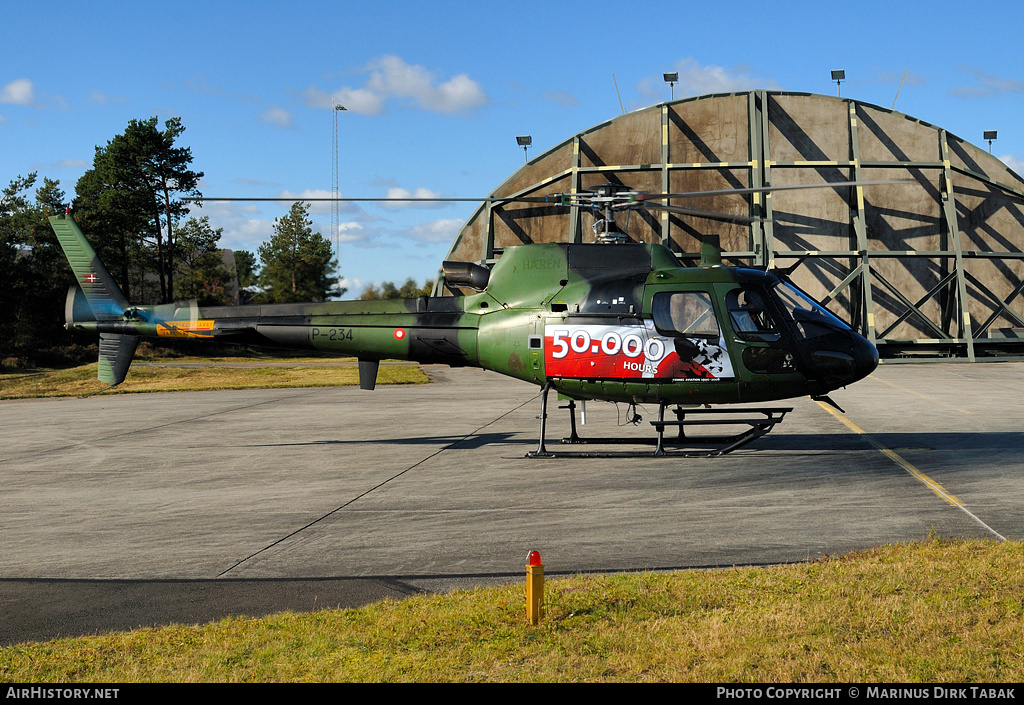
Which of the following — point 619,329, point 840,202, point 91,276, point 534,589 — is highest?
point 840,202

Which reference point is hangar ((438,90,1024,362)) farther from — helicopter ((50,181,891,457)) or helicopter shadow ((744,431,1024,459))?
helicopter ((50,181,891,457))

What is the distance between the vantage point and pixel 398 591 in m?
7.04

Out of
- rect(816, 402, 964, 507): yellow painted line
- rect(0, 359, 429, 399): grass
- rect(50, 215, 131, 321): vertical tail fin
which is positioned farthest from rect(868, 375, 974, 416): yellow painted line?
rect(50, 215, 131, 321): vertical tail fin

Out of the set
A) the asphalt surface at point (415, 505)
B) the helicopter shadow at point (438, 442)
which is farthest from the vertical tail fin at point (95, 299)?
the helicopter shadow at point (438, 442)

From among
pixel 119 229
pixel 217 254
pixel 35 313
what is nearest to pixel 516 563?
pixel 35 313

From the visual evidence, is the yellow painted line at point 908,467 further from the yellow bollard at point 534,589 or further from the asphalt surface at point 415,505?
the yellow bollard at point 534,589

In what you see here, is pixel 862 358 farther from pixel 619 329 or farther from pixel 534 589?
pixel 534 589

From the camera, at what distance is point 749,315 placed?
41.8 feet

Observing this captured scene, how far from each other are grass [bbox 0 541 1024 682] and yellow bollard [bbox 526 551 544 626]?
0.10m

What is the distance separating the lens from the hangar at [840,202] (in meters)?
33.5

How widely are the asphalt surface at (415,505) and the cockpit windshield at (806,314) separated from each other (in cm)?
212

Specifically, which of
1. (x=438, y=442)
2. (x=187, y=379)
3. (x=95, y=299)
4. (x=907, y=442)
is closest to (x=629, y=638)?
(x=438, y=442)

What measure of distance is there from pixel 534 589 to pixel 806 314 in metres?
8.63
